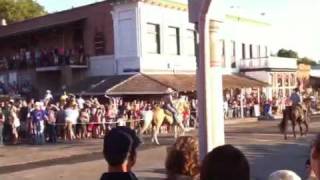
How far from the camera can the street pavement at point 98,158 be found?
15.1 meters

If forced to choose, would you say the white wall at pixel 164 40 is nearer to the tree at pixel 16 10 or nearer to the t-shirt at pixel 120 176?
the tree at pixel 16 10

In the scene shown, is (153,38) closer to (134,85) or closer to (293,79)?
(134,85)

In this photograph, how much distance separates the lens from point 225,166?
3488mm

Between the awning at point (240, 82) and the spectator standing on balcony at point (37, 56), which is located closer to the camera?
the spectator standing on balcony at point (37, 56)

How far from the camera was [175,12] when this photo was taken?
39.3 meters

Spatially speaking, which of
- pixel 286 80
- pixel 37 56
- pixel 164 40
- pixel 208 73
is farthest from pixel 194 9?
pixel 286 80

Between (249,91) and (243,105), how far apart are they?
4.53 m

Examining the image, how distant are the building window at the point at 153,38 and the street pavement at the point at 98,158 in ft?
41.4

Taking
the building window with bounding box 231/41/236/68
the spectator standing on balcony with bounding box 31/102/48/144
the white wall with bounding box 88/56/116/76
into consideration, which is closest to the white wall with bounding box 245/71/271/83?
the building window with bounding box 231/41/236/68

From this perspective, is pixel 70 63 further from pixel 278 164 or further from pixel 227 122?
pixel 278 164

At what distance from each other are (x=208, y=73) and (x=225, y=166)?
5.51m

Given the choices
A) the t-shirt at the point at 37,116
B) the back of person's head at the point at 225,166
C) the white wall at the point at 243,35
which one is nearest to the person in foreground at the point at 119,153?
the back of person's head at the point at 225,166

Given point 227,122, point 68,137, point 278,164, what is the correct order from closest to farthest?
point 278,164 < point 68,137 < point 227,122

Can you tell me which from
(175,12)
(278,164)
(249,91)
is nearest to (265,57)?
(249,91)
